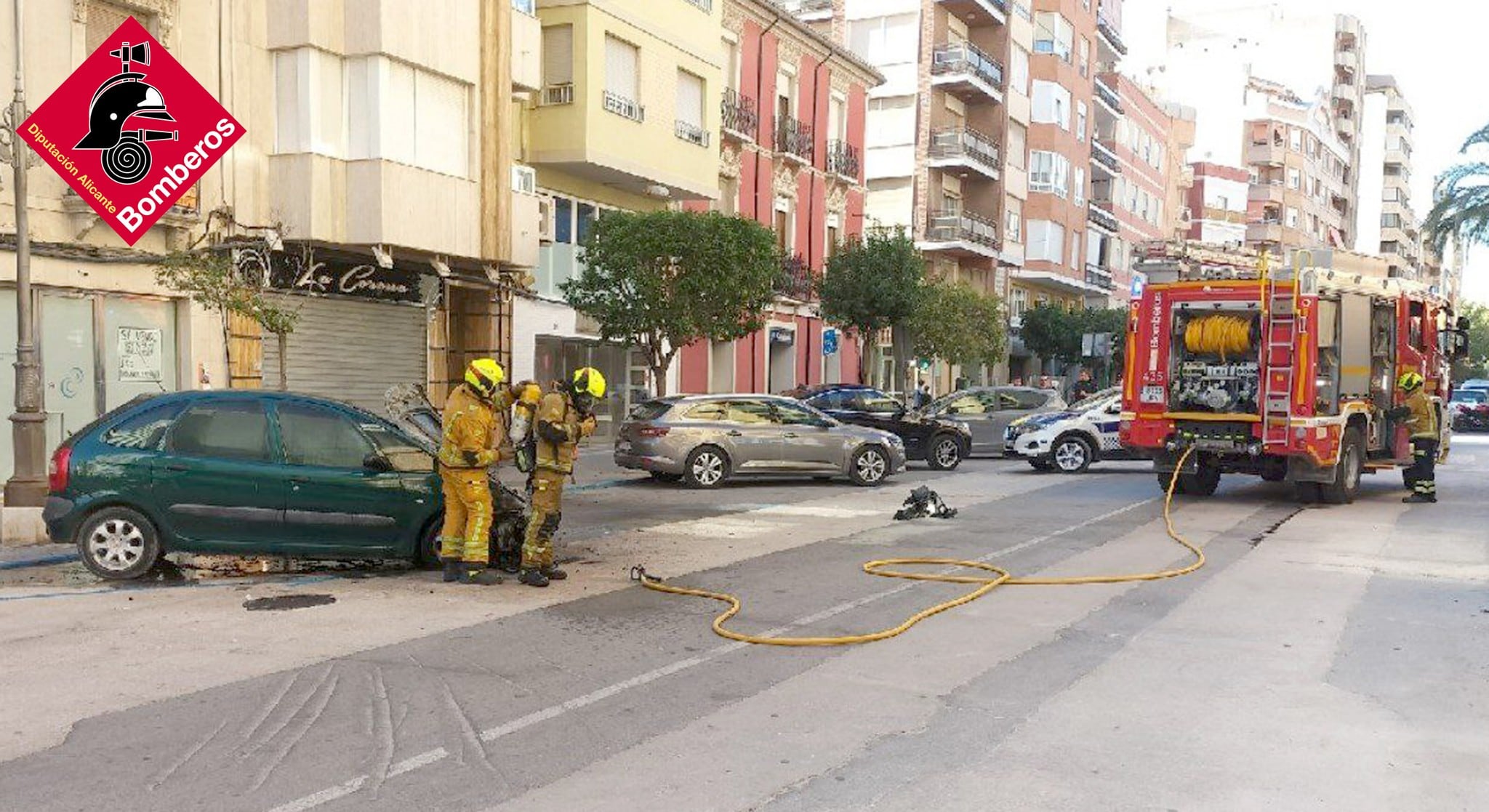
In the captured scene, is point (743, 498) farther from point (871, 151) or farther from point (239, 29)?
point (871, 151)

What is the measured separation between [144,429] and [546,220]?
15.5 m

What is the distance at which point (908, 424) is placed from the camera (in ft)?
68.3

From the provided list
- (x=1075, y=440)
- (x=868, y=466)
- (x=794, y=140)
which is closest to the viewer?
(x=868, y=466)

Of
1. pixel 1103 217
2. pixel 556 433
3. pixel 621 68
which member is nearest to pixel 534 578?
pixel 556 433

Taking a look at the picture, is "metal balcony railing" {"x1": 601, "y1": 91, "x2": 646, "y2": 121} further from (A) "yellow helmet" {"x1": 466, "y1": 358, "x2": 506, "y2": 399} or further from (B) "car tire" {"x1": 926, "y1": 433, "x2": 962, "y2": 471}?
(A) "yellow helmet" {"x1": 466, "y1": 358, "x2": 506, "y2": 399}

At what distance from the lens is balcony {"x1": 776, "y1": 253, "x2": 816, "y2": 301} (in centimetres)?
3209

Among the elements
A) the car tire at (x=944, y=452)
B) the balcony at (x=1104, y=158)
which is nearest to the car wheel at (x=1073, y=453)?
the car tire at (x=944, y=452)

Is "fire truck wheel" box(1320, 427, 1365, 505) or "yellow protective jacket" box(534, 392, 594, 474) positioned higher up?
"yellow protective jacket" box(534, 392, 594, 474)

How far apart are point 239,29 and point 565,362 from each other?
10.0 metres

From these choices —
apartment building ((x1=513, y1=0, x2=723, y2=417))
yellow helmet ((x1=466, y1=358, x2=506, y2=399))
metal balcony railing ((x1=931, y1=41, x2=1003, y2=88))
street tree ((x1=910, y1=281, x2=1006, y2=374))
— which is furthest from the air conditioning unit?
metal balcony railing ((x1=931, y1=41, x2=1003, y2=88))

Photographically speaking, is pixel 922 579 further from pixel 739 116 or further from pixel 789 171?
pixel 789 171

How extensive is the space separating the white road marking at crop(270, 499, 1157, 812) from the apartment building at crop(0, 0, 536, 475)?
11.8 meters

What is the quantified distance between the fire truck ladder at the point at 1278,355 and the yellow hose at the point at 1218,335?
284 millimetres

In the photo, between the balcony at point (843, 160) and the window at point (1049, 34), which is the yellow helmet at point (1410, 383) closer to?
the balcony at point (843, 160)
